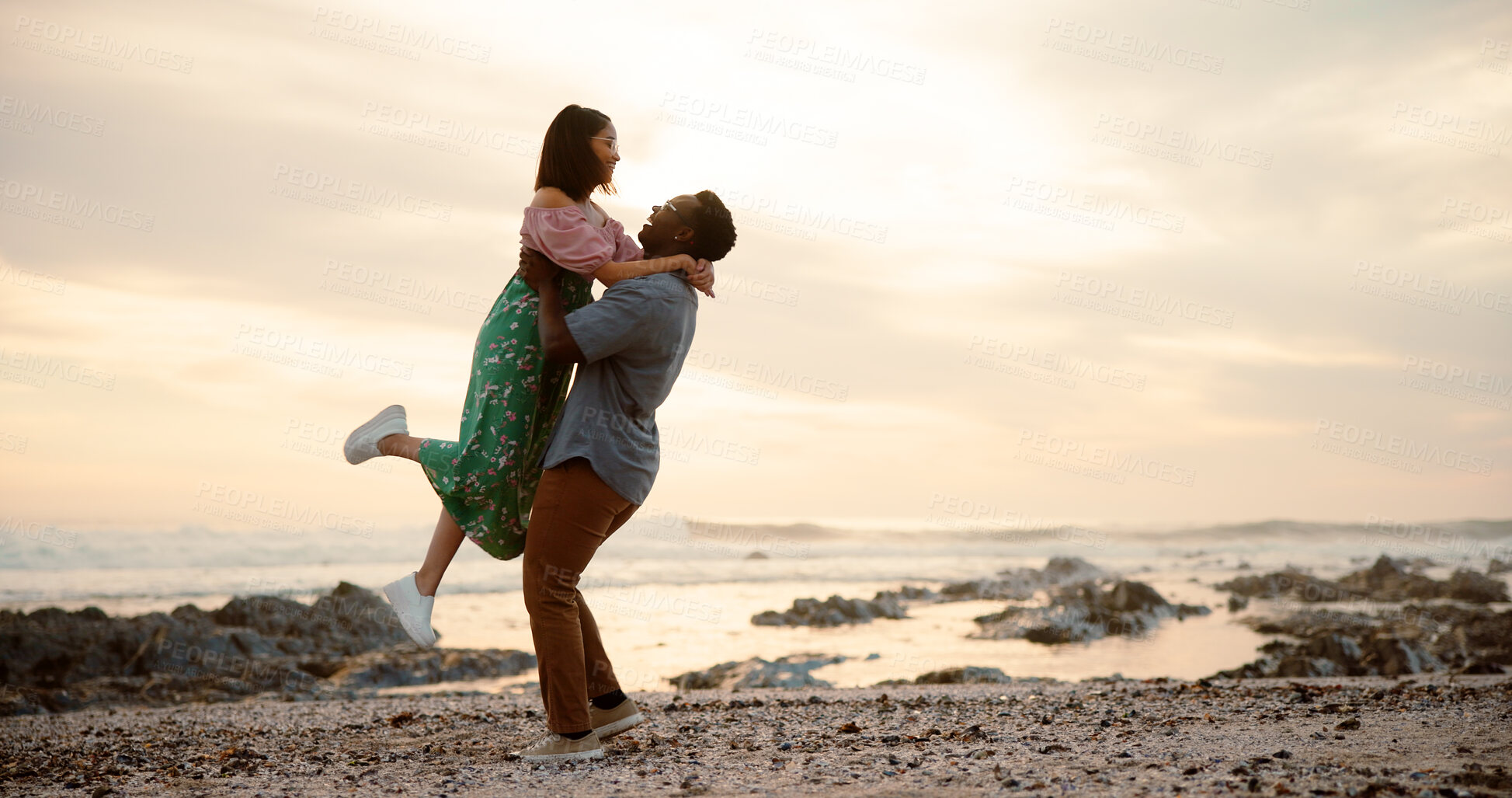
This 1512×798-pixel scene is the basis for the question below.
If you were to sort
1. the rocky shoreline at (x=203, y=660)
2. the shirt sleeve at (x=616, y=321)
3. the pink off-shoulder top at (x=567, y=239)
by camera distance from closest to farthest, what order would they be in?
1. the shirt sleeve at (x=616, y=321)
2. the pink off-shoulder top at (x=567, y=239)
3. the rocky shoreline at (x=203, y=660)

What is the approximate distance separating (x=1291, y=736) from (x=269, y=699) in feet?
26.4

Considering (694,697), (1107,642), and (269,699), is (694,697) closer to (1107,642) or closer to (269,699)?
(269,699)

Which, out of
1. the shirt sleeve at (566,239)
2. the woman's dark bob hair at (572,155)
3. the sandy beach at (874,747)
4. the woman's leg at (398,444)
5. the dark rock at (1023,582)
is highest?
the woman's dark bob hair at (572,155)

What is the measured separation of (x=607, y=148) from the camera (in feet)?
14.4

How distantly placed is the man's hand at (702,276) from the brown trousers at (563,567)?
3.00 ft

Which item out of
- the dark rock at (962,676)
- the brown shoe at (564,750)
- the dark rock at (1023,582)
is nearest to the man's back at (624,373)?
the brown shoe at (564,750)

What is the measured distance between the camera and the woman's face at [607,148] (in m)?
4.36

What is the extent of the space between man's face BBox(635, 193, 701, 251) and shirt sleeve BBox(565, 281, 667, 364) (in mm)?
360

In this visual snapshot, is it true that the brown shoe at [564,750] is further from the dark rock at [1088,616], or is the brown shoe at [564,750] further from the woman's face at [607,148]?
the dark rock at [1088,616]

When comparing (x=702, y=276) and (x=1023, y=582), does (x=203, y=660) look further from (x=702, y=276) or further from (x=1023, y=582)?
(x=1023, y=582)

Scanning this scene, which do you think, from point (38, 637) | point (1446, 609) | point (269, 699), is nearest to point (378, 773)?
point (269, 699)

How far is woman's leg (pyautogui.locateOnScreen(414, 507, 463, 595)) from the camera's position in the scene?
14.9 feet

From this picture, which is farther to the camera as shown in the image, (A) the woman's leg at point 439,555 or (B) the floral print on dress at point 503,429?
(A) the woman's leg at point 439,555

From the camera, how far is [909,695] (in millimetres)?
6684
